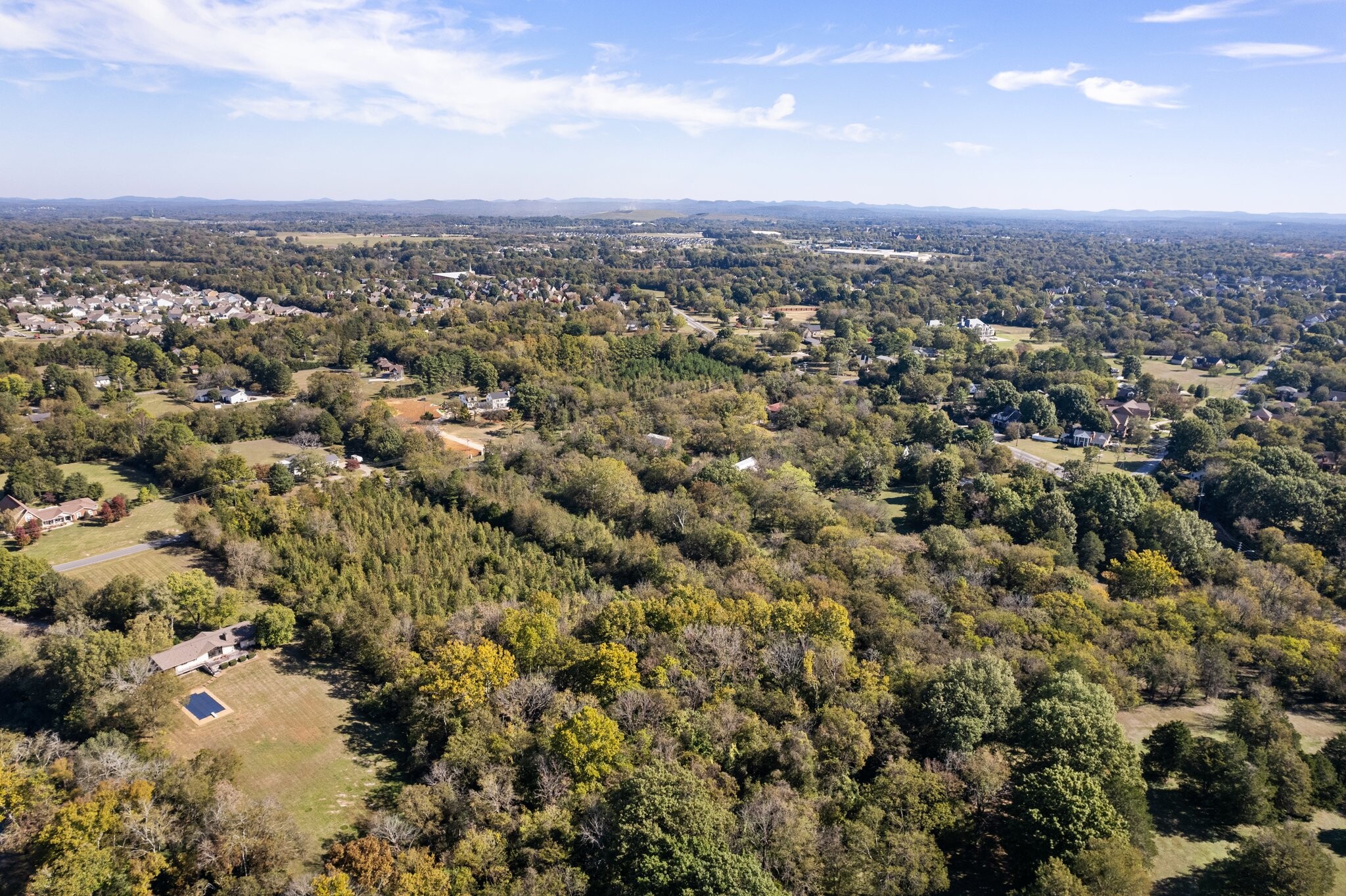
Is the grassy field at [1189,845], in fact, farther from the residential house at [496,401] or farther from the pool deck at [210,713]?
the residential house at [496,401]

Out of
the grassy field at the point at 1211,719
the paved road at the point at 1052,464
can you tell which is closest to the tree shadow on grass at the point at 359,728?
the grassy field at the point at 1211,719

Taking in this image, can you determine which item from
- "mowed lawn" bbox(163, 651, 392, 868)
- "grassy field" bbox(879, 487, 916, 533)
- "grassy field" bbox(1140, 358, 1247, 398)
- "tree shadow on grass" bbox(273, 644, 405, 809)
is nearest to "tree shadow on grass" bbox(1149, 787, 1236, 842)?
"grassy field" bbox(879, 487, 916, 533)

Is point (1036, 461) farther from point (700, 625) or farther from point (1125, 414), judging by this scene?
point (700, 625)

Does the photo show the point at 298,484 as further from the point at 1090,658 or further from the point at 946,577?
the point at 1090,658

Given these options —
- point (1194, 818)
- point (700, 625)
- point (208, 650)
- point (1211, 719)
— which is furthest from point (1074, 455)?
point (208, 650)

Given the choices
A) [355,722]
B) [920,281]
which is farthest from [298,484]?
[920,281]
